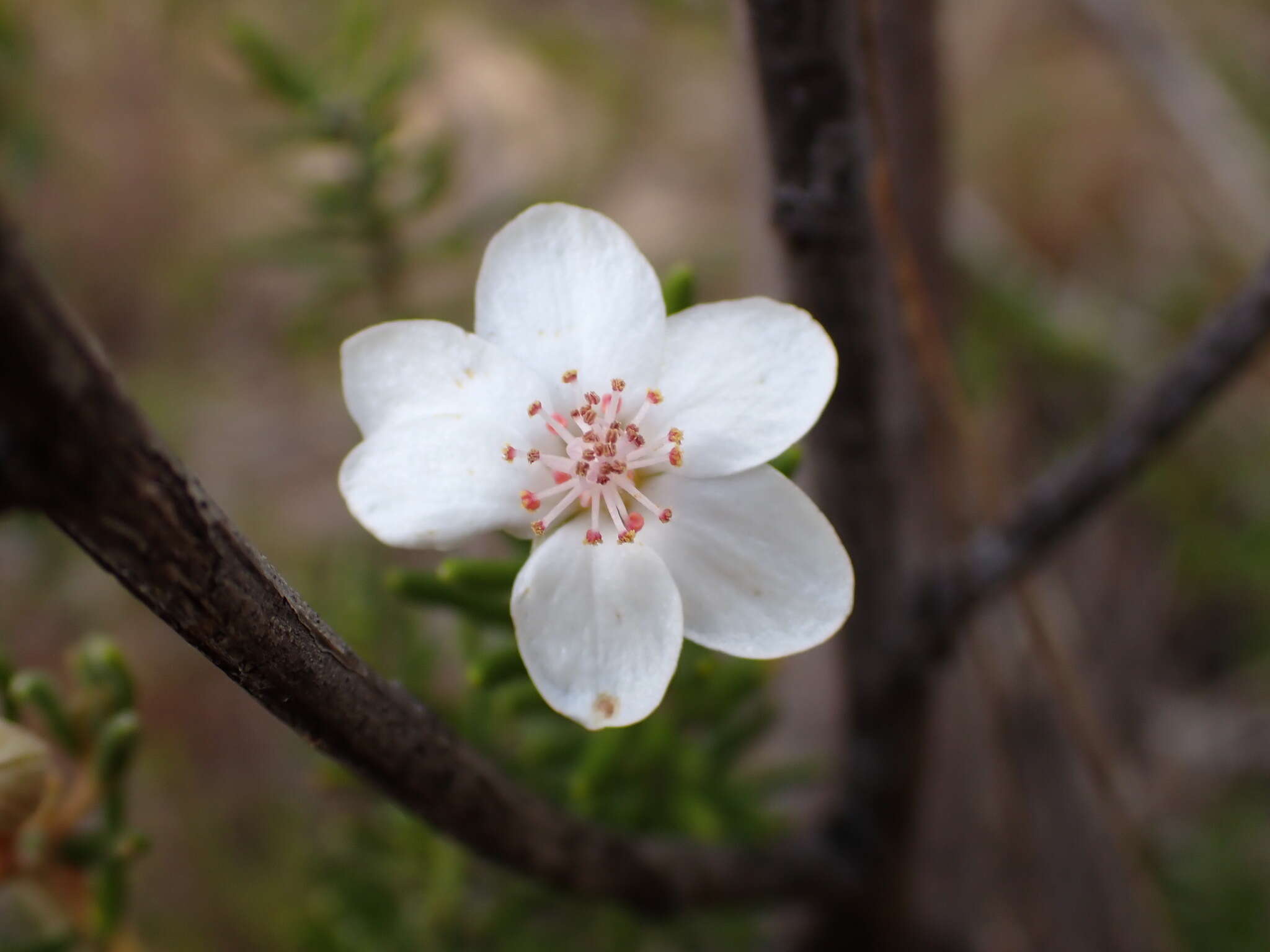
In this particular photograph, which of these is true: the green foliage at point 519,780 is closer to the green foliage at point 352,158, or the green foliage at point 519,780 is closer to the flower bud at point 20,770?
the flower bud at point 20,770

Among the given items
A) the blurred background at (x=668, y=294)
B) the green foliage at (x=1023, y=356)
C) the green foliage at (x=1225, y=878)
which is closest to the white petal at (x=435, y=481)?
the blurred background at (x=668, y=294)

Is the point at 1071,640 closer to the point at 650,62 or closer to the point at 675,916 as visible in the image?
the point at 675,916

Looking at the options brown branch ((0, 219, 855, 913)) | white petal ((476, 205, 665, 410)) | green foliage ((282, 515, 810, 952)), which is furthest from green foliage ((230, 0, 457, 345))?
brown branch ((0, 219, 855, 913))

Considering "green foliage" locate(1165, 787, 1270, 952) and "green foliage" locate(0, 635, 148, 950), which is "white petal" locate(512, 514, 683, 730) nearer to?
"green foliage" locate(0, 635, 148, 950)

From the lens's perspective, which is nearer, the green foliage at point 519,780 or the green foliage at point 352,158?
the green foliage at point 519,780

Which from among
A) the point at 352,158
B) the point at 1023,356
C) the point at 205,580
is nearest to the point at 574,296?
the point at 205,580
